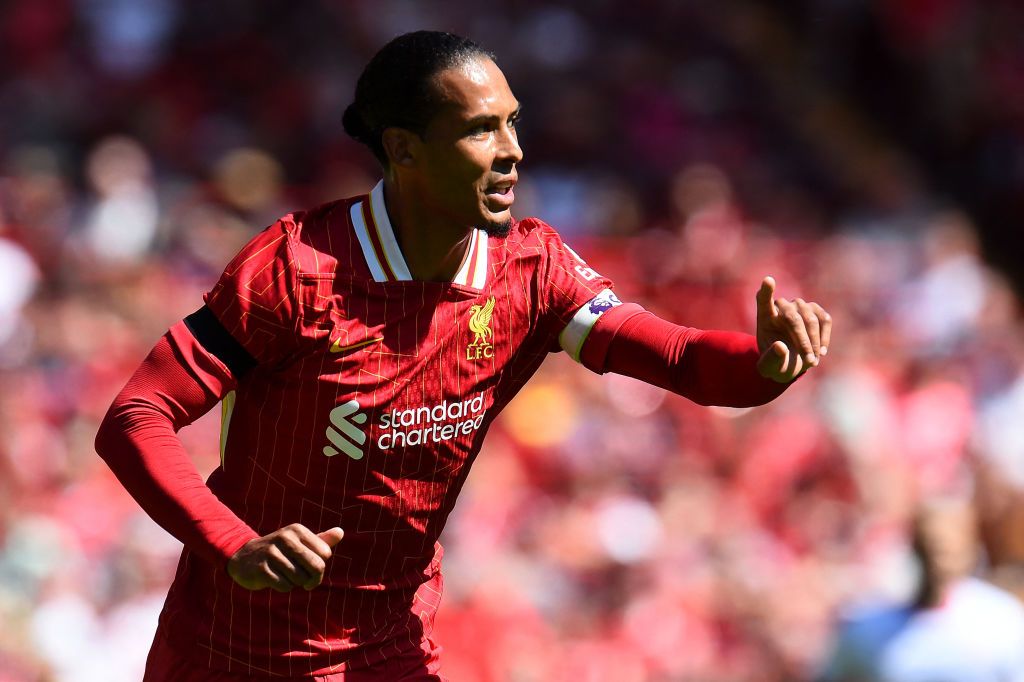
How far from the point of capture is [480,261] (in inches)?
140

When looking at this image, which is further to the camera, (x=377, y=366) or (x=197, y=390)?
(x=377, y=366)

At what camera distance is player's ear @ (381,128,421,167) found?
3418 mm

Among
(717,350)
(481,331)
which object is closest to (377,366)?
(481,331)

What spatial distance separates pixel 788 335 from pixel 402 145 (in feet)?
2.99

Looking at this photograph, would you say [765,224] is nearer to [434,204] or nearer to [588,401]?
[588,401]

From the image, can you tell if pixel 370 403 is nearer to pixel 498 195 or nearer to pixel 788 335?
pixel 498 195

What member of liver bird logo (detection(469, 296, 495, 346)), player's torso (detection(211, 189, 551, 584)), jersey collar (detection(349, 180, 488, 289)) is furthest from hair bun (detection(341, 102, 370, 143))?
liver bird logo (detection(469, 296, 495, 346))

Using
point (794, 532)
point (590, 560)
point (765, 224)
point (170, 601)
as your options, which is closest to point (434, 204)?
point (170, 601)

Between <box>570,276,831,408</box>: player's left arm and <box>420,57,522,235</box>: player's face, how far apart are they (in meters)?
0.36

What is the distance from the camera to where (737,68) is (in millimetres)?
12812

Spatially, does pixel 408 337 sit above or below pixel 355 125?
below

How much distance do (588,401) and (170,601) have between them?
5.05m

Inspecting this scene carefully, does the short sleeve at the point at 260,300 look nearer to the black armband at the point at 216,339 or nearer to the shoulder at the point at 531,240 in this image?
the black armband at the point at 216,339

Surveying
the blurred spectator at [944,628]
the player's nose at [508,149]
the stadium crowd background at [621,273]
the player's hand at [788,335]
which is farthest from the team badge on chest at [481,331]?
the stadium crowd background at [621,273]
